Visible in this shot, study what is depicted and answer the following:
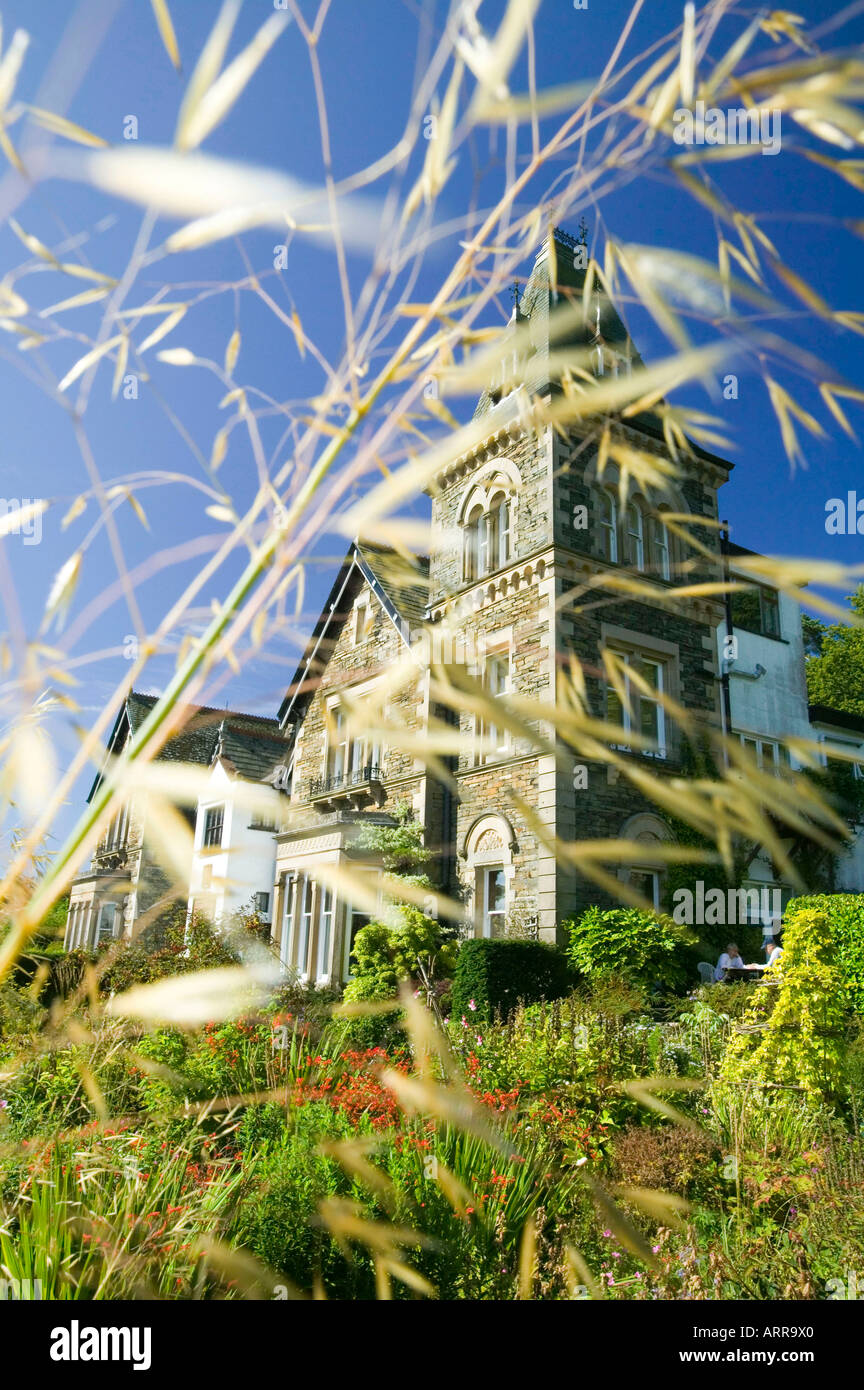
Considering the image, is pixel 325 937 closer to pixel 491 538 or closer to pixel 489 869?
pixel 489 869

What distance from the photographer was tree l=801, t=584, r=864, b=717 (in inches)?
1083

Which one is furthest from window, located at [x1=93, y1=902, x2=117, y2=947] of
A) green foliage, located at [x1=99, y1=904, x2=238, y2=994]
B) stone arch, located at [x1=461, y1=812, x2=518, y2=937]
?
stone arch, located at [x1=461, y1=812, x2=518, y2=937]

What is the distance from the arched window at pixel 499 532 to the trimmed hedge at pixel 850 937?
26.3 ft

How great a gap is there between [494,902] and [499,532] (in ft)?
22.9

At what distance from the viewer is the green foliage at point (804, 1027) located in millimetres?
6504

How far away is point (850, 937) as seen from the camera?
42.6 ft

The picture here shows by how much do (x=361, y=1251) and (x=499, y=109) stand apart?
3857mm

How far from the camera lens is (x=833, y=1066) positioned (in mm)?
6504

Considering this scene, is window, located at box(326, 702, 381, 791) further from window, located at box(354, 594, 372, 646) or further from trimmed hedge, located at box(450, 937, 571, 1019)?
trimmed hedge, located at box(450, 937, 571, 1019)

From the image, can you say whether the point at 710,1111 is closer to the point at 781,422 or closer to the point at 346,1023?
the point at 346,1023

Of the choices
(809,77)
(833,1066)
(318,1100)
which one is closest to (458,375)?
(809,77)

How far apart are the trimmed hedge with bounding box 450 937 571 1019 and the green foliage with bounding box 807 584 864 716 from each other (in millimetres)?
17695

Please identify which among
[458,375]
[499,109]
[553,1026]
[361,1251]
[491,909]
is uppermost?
[491,909]

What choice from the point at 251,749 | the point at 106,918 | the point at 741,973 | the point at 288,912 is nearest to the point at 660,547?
the point at 741,973
